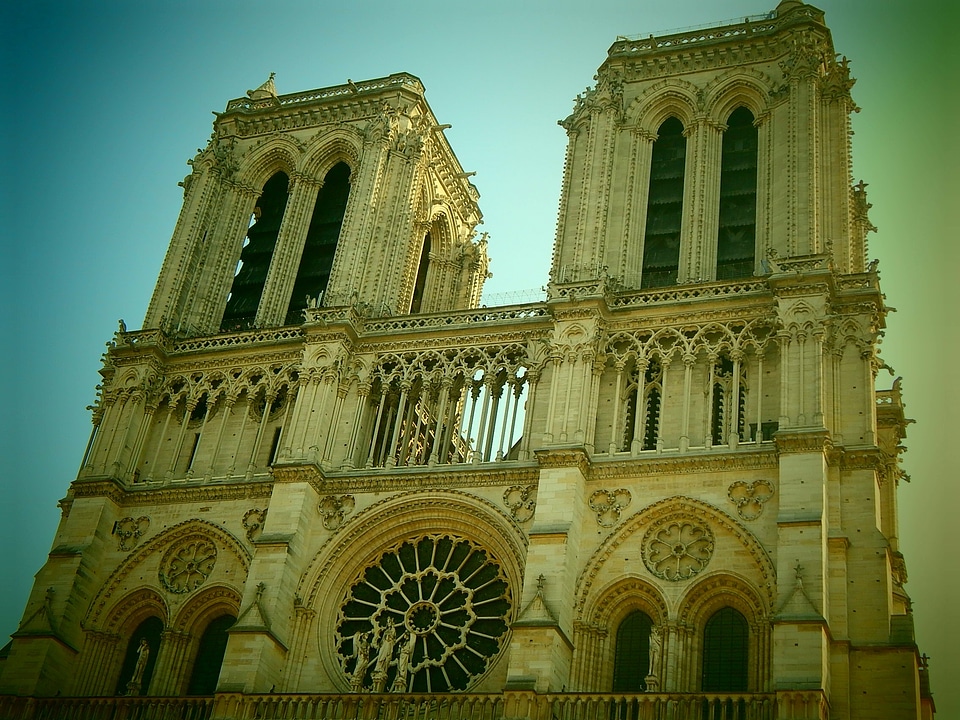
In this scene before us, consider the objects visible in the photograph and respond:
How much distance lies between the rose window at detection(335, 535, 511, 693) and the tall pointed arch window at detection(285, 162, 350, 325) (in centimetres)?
939

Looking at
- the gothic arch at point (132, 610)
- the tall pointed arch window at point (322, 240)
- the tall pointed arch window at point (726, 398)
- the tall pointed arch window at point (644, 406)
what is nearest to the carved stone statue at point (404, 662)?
the tall pointed arch window at point (644, 406)

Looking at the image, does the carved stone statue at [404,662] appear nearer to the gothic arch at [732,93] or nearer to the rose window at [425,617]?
the rose window at [425,617]

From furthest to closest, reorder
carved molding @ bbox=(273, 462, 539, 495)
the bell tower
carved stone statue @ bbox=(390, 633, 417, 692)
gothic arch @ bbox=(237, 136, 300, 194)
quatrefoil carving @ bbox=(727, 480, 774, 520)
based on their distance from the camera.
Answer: gothic arch @ bbox=(237, 136, 300, 194) → the bell tower → carved molding @ bbox=(273, 462, 539, 495) → quatrefoil carving @ bbox=(727, 480, 774, 520) → carved stone statue @ bbox=(390, 633, 417, 692)

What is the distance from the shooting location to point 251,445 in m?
33.2

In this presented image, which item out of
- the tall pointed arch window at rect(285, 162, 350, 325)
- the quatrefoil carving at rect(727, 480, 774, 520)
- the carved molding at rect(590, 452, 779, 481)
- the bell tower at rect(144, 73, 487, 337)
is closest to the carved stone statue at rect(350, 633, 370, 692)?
the carved molding at rect(590, 452, 779, 481)

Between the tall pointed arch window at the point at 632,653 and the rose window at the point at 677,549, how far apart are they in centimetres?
110

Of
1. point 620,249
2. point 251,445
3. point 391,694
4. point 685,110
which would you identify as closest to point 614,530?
point 391,694

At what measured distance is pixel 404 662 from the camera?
2728 centimetres

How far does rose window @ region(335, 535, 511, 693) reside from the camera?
1104 inches

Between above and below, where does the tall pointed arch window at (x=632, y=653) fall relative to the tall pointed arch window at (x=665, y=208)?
below

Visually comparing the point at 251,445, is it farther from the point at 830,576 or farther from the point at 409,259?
the point at 830,576

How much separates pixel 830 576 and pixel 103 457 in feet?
60.7

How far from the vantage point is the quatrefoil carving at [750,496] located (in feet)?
88.5

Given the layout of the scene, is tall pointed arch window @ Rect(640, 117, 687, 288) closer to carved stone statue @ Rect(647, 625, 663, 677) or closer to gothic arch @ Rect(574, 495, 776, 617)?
gothic arch @ Rect(574, 495, 776, 617)
